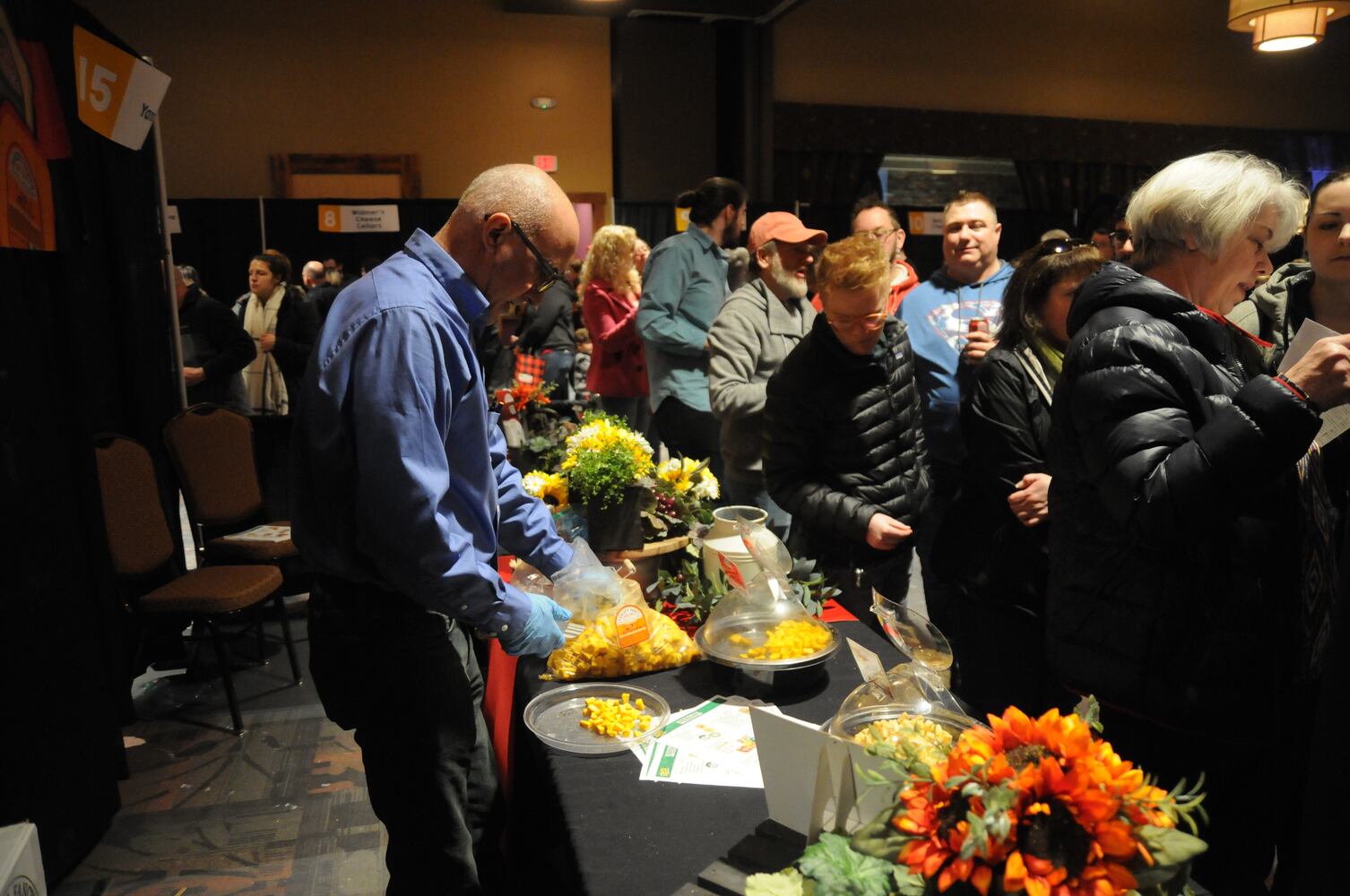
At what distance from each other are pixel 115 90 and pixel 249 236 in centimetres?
583

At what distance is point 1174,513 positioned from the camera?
1.21 meters

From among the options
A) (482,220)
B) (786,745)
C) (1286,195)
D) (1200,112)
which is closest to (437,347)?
(482,220)

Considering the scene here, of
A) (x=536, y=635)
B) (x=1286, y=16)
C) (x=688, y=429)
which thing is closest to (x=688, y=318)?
(x=688, y=429)

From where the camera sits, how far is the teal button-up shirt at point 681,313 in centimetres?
375

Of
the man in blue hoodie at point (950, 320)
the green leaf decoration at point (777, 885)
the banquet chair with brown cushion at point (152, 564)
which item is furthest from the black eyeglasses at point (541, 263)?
the banquet chair with brown cushion at point (152, 564)

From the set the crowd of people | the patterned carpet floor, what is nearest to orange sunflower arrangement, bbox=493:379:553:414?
the patterned carpet floor

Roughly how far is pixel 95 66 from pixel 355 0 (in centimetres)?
682

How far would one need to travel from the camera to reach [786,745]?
1062 millimetres

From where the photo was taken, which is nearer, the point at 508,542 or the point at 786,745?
the point at 786,745

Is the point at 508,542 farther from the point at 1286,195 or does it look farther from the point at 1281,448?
the point at 1286,195

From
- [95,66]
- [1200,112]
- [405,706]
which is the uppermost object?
[1200,112]

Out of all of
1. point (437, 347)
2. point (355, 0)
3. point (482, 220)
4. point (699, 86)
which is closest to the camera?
point (437, 347)

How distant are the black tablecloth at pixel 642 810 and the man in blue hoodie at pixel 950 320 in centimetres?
129

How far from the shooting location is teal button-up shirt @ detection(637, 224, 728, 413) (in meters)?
3.75
